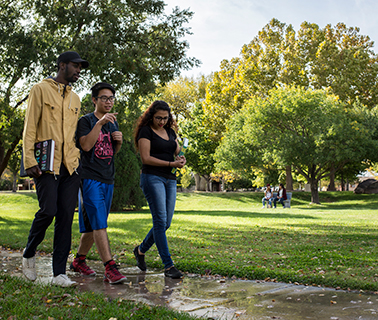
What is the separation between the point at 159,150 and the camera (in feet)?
16.5

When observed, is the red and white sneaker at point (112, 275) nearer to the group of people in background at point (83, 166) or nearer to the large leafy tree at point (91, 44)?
the group of people in background at point (83, 166)

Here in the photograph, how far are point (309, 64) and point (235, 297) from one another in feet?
115

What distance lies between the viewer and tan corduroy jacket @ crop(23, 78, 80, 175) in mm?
4109

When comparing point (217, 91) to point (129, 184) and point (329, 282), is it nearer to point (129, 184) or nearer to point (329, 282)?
point (129, 184)

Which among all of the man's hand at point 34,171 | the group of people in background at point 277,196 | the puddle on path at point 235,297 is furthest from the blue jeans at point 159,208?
the group of people in background at point 277,196

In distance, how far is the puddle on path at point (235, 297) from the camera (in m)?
3.34

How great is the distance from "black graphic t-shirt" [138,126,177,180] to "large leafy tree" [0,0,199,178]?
33.9ft

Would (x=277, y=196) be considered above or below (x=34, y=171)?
below

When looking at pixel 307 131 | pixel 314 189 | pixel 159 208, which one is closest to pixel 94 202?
pixel 159 208

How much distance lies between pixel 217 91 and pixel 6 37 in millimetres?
26659

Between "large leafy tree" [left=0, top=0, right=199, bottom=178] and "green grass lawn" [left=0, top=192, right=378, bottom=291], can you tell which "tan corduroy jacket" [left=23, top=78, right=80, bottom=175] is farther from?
"large leafy tree" [left=0, top=0, right=199, bottom=178]

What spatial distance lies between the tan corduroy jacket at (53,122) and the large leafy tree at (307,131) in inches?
1011

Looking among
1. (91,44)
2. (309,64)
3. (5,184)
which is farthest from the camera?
(5,184)

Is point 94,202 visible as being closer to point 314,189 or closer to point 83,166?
point 83,166
